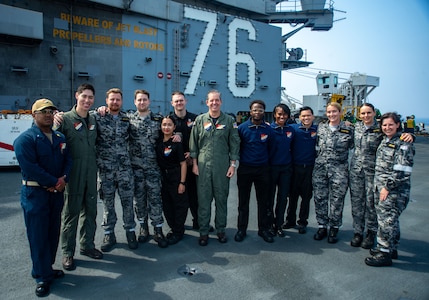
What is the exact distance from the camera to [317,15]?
2352 centimetres

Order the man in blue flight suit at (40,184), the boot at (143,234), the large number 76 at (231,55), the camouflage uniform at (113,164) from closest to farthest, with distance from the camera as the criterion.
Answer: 1. the man in blue flight suit at (40,184)
2. the camouflage uniform at (113,164)
3. the boot at (143,234)
4. the large number 76 at (231,55)

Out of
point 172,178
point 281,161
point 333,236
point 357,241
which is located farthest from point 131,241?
point 357,241

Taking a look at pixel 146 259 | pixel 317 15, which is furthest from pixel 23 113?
pixel 317 15

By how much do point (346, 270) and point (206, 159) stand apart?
7.15 feet

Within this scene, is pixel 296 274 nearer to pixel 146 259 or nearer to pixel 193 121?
pixel 146 259

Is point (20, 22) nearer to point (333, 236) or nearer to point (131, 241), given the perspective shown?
point (131, 241)

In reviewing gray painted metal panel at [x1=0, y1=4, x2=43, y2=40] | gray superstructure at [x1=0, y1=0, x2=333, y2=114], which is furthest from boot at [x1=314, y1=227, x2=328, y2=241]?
gray painted metal panel at [x1=0, y1=4, x2=43, y2=40]

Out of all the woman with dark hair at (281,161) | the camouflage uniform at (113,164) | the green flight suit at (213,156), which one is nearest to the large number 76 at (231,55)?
the woman with dark hair at (281,161)

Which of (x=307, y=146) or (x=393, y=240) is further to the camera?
(x=307, y=146)

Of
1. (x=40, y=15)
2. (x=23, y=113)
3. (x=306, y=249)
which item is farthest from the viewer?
(x=40, y=15)

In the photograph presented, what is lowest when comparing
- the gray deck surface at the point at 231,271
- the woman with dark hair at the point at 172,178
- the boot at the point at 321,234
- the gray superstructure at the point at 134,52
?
the gray deck surface at the point at 231,271

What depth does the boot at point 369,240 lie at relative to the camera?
3994mm

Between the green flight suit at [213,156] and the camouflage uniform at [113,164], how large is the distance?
0.92m

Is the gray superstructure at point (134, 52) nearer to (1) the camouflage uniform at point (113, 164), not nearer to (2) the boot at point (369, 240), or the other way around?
(1) the camouflage uniform at point (113, 164)
